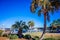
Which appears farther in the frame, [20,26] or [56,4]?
A: [20,26]

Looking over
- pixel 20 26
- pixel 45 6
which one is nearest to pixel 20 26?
pixel 20 26

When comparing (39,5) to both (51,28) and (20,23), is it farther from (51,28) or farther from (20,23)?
(51,28)

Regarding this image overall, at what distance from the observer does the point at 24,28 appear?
42.0 meters

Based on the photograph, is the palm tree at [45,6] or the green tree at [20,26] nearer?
the palm tree at [45,6]

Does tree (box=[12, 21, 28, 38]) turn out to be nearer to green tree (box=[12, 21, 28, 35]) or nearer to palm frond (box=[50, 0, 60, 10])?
green tree (box=[12, 21, 28, 35])

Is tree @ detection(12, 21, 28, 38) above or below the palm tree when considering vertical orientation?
below

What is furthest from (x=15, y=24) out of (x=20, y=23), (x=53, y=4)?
(x=53, y=4)

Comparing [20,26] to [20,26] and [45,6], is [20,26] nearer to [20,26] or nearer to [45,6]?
[20,26]

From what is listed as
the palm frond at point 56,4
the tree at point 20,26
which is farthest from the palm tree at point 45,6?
the tree at point 20,26

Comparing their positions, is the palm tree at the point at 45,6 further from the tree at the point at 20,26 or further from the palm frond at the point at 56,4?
the tree at the point at 20,26

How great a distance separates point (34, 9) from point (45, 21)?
10.0 feet

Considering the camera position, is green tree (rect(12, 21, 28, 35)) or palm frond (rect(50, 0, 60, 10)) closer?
palm frond (rect(50, 0, 60, 10))

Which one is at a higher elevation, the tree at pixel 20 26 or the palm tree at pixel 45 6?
the palm tree at pixel 45 6

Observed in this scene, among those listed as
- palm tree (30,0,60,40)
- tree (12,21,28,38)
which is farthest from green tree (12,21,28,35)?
palm tree (30,0,60,40)
